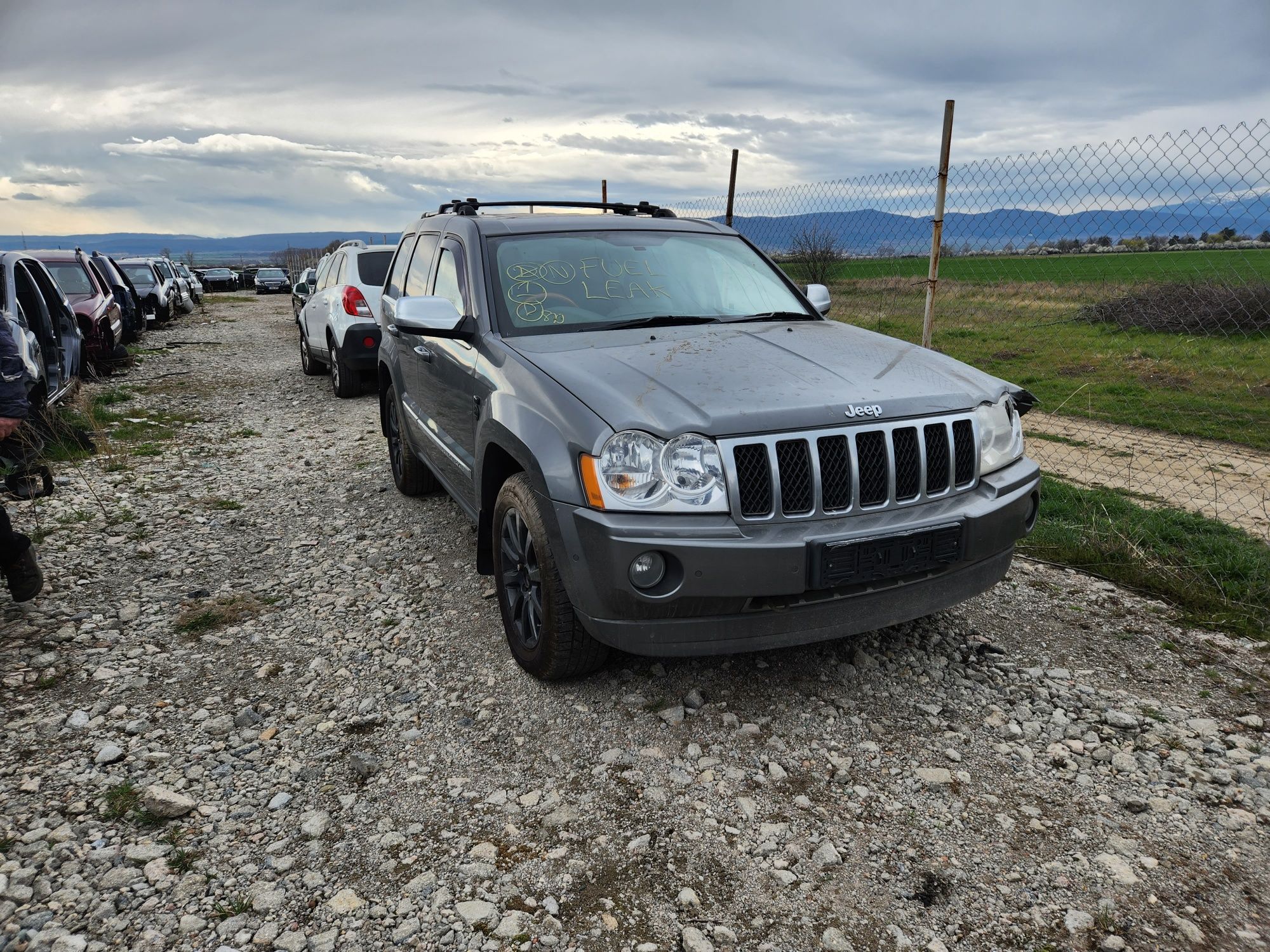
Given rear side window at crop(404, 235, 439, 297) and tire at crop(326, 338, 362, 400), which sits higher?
rear side window at crop(404, 235, 439, 297)

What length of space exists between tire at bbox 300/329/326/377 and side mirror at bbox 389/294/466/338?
356 inches

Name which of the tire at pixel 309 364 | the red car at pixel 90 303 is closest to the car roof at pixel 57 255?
the red car at pixel 90 303

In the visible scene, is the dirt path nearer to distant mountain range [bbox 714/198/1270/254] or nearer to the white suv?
distant mountain range [bbox 714/198/1270/254]

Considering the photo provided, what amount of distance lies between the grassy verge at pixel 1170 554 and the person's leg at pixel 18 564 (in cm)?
526

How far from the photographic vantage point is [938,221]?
648 cm

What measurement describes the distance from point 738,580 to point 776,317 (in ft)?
6.28

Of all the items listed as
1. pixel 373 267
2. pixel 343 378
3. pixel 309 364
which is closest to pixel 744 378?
pixel 373 267

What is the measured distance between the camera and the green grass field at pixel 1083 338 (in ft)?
28.3

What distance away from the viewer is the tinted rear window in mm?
10086

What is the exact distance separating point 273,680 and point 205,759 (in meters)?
0.61

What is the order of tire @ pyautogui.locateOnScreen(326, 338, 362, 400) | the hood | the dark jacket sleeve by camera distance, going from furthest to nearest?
tire @ pyautogui.locateOnScreen(326, 338, 362, 400)
the dark jacket sleeve
the hood

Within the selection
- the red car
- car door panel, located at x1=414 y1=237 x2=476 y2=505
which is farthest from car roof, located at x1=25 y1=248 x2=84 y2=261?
car door panel, located at x1=414 y1=237 x2=476 y2=505

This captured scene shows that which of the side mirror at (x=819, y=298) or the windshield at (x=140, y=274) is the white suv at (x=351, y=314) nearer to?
the side mirror at (x=819, y=298)

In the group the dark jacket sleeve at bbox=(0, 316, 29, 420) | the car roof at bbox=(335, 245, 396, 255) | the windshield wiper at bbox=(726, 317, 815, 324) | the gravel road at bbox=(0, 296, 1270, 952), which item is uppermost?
the car roof at bbox=(335, 245, 396, 255)
